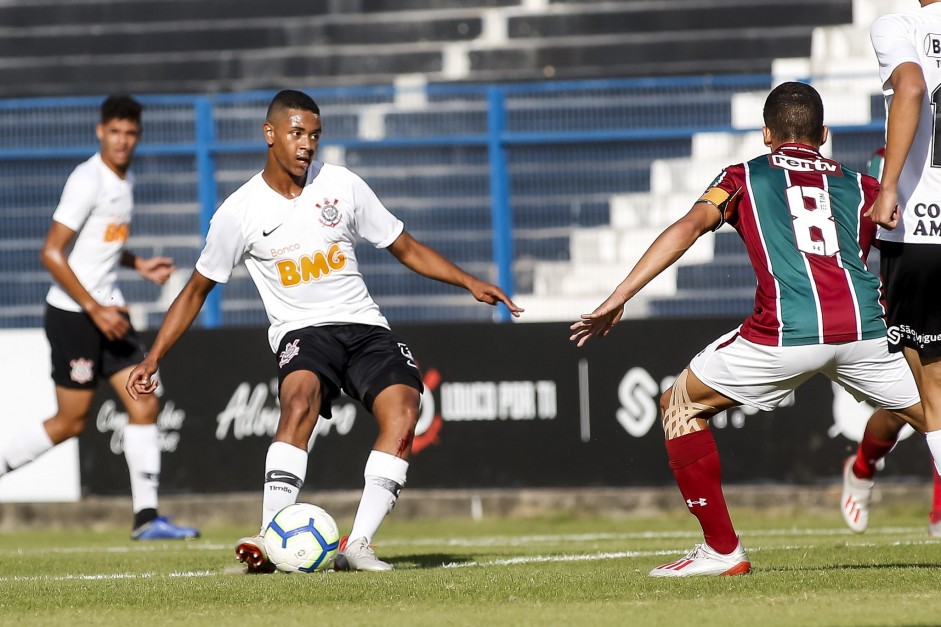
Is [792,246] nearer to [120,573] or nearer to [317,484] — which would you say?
[120,573]

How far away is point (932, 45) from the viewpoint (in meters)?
5.57

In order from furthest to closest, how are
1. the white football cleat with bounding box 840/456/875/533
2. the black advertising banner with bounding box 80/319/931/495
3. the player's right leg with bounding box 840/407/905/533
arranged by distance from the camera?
the black advertising banner with bounding box 80/319/931/495 → the white football cleat with bounding box 840/456/875/533 → the player's right leg with bounding box 840/407/905/533

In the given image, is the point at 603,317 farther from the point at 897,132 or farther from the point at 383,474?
the point at 383,474

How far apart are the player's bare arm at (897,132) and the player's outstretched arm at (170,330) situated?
Answer: 2952mm

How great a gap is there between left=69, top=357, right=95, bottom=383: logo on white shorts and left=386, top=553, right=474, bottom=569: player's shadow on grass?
262cm

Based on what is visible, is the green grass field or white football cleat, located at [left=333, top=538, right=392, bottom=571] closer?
the green grass field

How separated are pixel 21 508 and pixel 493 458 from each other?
11.4ft

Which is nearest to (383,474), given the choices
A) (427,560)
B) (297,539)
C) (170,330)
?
(297,539)

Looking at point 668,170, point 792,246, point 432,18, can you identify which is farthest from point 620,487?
point 432,18

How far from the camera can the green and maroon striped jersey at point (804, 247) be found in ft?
17.4

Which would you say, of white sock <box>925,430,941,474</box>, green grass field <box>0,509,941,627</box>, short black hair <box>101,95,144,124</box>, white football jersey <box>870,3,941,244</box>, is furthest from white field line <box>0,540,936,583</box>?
short black hair <box>101,95,144,124</box>

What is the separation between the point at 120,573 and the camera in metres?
6.52

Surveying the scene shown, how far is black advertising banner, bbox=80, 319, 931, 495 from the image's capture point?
9938 mm

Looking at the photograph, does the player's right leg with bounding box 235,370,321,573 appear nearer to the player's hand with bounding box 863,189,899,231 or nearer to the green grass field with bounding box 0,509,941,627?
the green grass field with bounding box 0,509,941,627
